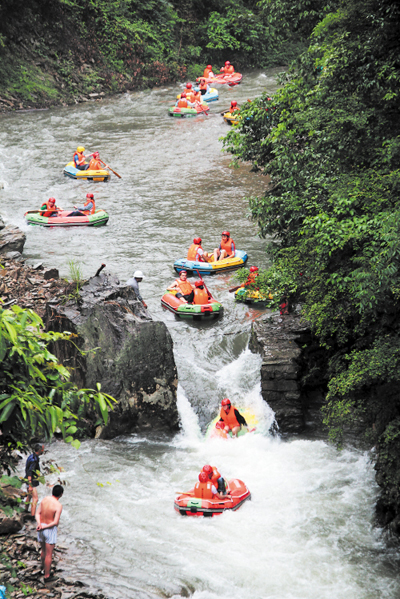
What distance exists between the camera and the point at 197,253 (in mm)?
16266

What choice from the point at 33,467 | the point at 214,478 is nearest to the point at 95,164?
the point at 214,478

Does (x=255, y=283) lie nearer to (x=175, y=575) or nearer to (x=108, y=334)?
(x=108, y=334)

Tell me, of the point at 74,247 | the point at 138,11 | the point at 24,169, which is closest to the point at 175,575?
the point at 74,247

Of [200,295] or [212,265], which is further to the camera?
[212,265]

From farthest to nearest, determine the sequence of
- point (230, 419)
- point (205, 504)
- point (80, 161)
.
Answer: point (80, 161)
point (230, 419)
point (205, 504)

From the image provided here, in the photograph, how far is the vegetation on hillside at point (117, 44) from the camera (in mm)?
29297

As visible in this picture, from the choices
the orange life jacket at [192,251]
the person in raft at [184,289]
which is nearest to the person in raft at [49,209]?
the orange life jacket at [192,251]

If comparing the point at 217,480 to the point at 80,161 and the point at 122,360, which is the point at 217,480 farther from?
the point at 80,161

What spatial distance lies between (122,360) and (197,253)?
5311mm

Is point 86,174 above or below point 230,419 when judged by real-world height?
above

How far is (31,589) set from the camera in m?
7.26

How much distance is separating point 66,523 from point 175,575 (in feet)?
5.98

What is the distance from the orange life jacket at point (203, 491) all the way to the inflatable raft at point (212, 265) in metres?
7.44

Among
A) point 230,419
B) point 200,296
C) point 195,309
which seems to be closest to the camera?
point 230,419
